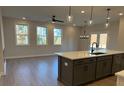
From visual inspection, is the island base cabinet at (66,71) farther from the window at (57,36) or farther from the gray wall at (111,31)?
the window at (57,36)


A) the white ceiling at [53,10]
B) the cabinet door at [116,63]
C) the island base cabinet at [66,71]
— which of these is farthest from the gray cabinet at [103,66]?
the white ceiling at [53,10]

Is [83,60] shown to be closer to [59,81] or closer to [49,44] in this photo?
[59,81]

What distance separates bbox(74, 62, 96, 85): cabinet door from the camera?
124 inches

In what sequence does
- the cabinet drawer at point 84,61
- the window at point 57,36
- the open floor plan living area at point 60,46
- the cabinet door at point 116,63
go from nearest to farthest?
1. the cabinet drawer at point 84,61
2. the open floor plan living area at point 60,46
3. the cabinet door at point 116,63
4. the window at point 57,36

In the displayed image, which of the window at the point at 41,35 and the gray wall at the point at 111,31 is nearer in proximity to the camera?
the gray wall at the point at 111,31

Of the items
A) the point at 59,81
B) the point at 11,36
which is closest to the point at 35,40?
the point at 11,36

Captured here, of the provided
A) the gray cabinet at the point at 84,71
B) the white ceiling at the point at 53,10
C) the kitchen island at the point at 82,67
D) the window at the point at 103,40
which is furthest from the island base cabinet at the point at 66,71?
the window at the point at 103,40

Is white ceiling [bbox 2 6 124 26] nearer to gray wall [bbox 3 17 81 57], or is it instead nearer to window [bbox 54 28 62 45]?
gray wall [bbox 3 17 81 57]

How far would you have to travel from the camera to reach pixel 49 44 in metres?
8.71

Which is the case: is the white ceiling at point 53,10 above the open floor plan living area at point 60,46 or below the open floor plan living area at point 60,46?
above

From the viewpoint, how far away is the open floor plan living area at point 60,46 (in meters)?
3.44

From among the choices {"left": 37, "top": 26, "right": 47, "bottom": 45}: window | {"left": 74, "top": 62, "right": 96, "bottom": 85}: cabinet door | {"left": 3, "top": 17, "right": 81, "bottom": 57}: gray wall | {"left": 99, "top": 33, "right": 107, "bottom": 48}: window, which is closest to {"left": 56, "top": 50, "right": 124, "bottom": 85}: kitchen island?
{"left": 74, "top": 62, "right": 96, "bottom": 85}: cabinet door

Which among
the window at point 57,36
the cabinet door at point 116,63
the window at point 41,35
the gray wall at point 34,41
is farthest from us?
the window at point 57,36

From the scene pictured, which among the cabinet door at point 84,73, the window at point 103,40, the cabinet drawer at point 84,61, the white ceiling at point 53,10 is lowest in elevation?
the cabinet door at point 84,73
